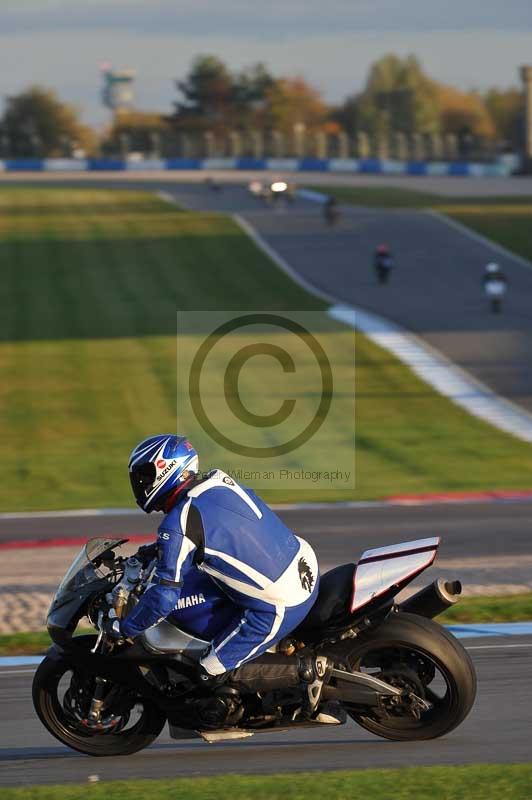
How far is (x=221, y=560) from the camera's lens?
261 inches

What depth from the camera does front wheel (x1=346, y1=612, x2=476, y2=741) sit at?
681 cm

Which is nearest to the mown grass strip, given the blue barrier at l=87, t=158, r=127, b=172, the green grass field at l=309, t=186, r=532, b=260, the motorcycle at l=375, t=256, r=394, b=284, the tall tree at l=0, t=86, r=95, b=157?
the green grass field at l=309, t=186, r=532, b=260

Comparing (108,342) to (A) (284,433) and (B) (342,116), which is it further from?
(B) (342,116)

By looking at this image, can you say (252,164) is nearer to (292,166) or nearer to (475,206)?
(292,166)

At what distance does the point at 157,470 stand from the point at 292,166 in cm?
9080

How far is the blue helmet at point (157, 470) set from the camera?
6.66 metres

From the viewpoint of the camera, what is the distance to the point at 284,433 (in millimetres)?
Answer: 22922

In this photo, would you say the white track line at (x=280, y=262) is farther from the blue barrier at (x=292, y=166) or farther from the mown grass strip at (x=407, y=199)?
the blue barrier at (x=292, y=166)

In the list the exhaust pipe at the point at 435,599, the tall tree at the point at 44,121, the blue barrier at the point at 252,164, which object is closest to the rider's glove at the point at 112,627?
the exhaust pipe at the point at 435,599

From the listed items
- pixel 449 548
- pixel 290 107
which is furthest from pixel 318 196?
pixel 290 107

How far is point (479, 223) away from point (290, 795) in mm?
49199

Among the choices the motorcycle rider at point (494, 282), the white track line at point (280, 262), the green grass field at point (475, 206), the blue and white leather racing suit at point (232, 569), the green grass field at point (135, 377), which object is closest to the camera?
the blue and white leather racing suit at point (232, 569)

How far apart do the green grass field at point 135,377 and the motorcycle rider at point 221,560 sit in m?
10.6

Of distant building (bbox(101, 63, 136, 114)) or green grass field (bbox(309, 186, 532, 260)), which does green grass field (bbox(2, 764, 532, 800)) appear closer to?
green grass field (bbox(309, 186, 532, 260))
